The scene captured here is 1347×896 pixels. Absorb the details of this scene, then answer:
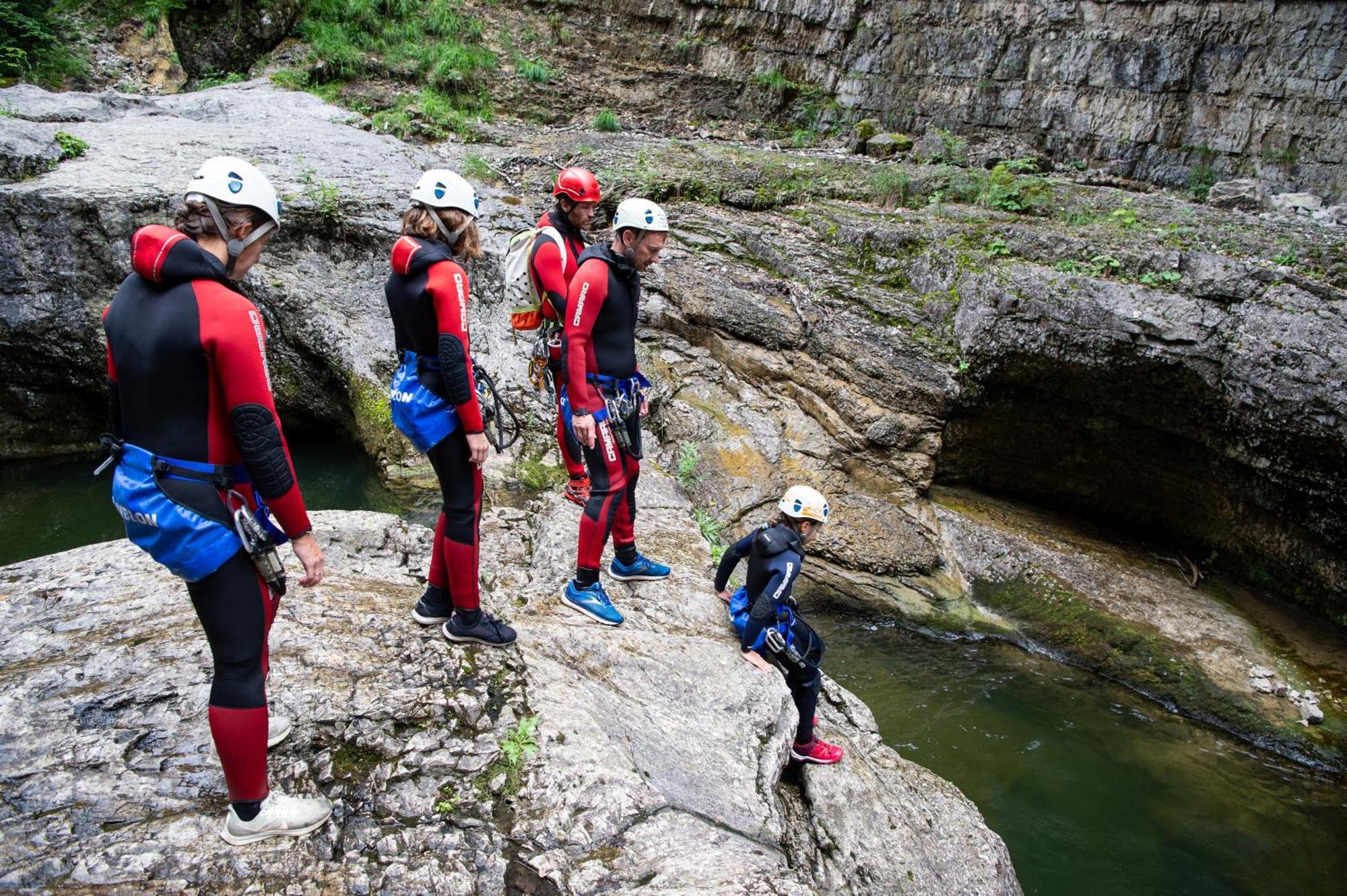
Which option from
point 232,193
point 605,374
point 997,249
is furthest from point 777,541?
point 997,249

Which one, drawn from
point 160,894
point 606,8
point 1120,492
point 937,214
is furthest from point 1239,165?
point 160,894

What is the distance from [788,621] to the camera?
4.72 meters

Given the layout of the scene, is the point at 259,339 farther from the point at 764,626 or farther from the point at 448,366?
the point at 764,626

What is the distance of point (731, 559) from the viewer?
5.14 m

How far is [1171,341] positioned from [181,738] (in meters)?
8.35

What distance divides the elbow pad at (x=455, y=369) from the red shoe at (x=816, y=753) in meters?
2.67

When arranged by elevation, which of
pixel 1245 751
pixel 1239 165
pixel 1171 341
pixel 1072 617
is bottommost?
pixel 1245 751

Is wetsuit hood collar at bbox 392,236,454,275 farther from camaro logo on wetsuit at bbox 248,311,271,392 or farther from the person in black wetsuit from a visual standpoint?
the person in black wetsuit

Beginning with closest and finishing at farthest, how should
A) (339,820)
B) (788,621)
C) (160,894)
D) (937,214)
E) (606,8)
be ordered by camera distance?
1. (160,894)
2. (339,820)
3. (788,621)
4. (937,214)
5. (606,8)

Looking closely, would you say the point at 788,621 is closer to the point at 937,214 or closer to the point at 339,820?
the point at 339,820

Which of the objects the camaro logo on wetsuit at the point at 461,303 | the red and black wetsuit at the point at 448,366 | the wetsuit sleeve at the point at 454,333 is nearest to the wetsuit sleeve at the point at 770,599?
the red and black wetsuit at the point at 448,366

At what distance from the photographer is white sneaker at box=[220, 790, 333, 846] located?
2742 millimetres

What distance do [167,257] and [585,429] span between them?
7.85 ft

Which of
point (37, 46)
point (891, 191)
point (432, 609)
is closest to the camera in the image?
point (432, 609)
